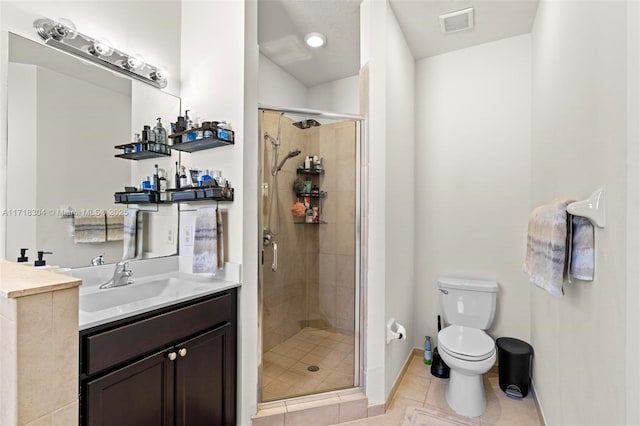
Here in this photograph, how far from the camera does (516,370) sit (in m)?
2.20

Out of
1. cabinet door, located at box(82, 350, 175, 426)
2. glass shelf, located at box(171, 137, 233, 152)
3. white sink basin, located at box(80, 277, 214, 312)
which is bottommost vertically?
cabinet door, located at box(82, 350, 175, 426)

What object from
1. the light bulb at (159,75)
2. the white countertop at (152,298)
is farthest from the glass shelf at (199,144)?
the white countertop at (152,298)

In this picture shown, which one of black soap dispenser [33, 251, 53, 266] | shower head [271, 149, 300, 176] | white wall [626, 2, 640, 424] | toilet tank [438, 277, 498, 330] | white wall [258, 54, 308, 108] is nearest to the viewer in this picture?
white wall [626, 2, 640, 424]

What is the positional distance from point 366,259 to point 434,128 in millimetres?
1476

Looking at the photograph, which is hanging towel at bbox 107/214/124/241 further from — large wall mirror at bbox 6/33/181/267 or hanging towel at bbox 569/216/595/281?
hanging towel at bbox 569/216/595/281

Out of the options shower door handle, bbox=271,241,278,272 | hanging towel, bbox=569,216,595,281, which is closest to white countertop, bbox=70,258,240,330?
shower door handle, bbox=271,241,278,272

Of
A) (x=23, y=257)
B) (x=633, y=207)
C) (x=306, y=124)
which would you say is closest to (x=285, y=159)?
(x=306, y=124)

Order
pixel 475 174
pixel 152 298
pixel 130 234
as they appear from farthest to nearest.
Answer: pixel 475 174, pixel 130 234, pixel 152 298

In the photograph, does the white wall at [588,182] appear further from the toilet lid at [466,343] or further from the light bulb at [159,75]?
the light bulb at [159,75]

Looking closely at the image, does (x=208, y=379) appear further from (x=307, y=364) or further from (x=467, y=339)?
(x=467, y=339)

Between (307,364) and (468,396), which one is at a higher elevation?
(307,364)

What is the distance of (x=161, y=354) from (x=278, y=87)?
8.03ft

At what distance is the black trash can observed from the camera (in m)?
2.19

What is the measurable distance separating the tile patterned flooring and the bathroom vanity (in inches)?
36.2
